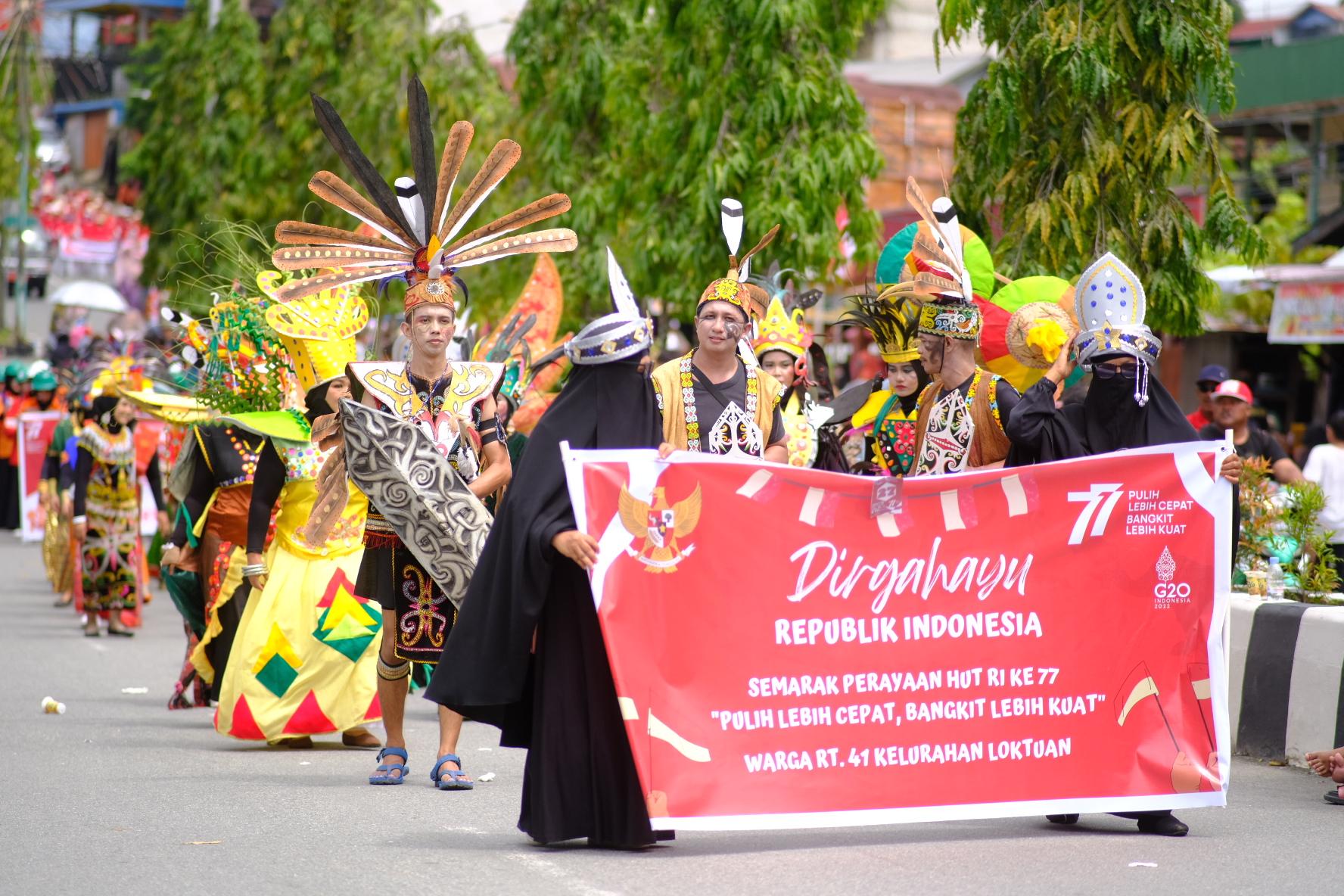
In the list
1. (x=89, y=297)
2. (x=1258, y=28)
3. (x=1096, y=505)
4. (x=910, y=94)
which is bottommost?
(x=89, y=297)

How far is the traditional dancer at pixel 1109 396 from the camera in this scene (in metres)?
6.96

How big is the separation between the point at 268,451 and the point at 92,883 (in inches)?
139

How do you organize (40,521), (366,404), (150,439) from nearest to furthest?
(366,404)
(150,439)
(40,521)

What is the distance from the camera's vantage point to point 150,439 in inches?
738

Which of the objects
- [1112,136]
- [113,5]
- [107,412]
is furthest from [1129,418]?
[113,5]

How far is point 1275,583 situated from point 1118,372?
3.03m

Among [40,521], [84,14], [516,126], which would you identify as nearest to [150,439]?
[516,126]

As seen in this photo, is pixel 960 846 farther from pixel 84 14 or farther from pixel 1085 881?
pixel 84 14

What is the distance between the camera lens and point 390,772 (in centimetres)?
806

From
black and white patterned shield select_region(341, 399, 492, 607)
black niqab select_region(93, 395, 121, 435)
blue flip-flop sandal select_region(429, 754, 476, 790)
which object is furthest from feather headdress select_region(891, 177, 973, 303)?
black niqab select_region(93, 395, 121, 435)

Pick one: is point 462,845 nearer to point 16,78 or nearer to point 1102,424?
point 1102,424

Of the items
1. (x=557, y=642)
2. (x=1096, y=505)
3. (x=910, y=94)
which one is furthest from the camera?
(x=910, y=94)

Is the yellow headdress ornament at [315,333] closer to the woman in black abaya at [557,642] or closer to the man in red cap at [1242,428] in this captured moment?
the woman in black abaya at [557,642]

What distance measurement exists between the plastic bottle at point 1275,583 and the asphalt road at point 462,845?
1.01m
